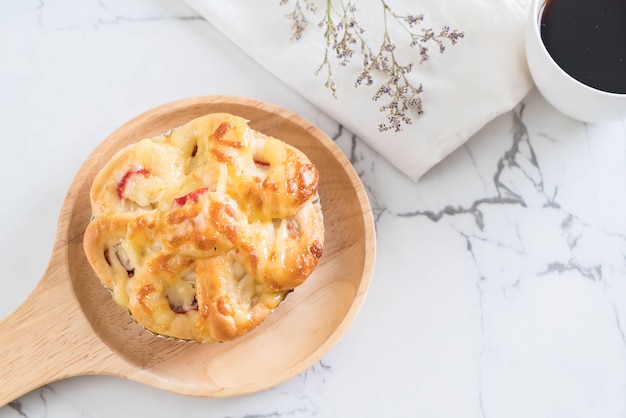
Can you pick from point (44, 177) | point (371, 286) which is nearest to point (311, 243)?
point (371, 286)

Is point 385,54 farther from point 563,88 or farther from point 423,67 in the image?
point 563,88

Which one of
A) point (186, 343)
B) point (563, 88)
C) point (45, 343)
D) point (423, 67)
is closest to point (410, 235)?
point (423, 67)

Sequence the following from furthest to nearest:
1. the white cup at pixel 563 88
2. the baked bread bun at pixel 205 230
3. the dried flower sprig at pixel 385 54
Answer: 1. the dried flower sprig at pixel 385 54
2. the white cup at pixel 563 88
3. the baked bread bun at pixel 205 230

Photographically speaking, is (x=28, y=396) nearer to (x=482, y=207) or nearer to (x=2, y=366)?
(x=2, y=366)

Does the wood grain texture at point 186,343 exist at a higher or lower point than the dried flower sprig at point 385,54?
lower

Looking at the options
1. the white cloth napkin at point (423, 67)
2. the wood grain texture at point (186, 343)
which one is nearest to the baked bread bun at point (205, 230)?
the wood grain texture at point (186, 343)

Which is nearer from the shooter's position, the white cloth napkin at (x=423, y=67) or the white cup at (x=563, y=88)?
the white cup at (x=563, y=88)

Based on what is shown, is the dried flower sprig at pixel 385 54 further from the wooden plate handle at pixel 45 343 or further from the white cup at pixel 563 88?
the wooden plate handle at pixel 45 343
